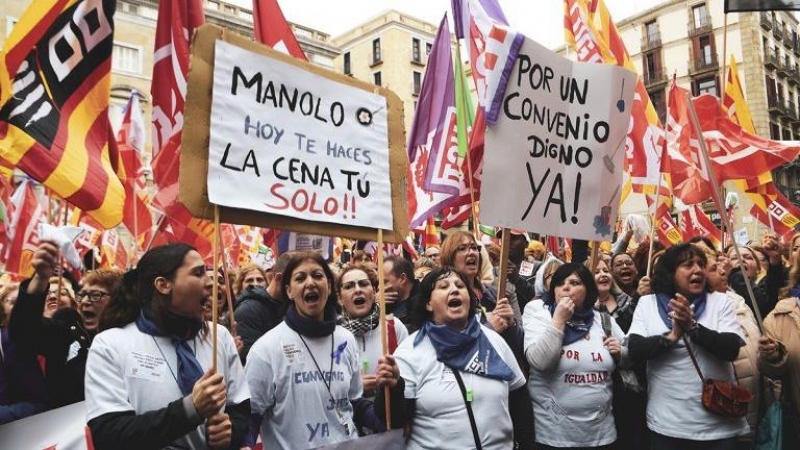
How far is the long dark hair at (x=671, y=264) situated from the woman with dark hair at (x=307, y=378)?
2162 mm

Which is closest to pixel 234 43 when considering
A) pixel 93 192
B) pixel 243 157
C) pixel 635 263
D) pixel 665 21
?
pixel 243 157

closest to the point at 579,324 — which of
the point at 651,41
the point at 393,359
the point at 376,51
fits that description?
the point at 393,359

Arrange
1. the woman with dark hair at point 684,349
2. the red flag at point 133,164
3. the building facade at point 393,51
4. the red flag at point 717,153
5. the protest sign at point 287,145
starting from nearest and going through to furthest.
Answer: the protest sign at point 287,145
the woman with dark hair at point 684,349
the red flag at point 717,153
the red flag at point 133,164
the building facade at point 393,51

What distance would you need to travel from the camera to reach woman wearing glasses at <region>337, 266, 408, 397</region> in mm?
3920

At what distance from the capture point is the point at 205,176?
2.78 metres

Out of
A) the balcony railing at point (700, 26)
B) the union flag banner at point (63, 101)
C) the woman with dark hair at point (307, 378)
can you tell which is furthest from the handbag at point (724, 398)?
the balcony railing at point (700, 26)

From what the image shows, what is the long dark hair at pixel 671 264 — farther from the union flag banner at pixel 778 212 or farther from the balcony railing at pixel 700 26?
the balcony railing at pixel 700 26

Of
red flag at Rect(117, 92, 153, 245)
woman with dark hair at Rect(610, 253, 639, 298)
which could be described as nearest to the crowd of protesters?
woman with dark hair at Rect(610, 253, 639, 298)

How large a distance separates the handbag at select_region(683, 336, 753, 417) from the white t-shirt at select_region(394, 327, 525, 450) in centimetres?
143

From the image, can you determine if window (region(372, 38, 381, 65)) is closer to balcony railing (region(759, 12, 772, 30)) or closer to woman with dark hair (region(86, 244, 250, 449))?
balcony railing (region(759, 12, 772, 30))

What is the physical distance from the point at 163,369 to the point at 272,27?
428 centimetres

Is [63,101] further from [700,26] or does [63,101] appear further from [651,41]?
[651,41]

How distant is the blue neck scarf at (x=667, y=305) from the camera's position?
4.11 m

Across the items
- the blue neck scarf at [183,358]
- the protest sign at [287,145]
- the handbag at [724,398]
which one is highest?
the protest sign at [287,145]
